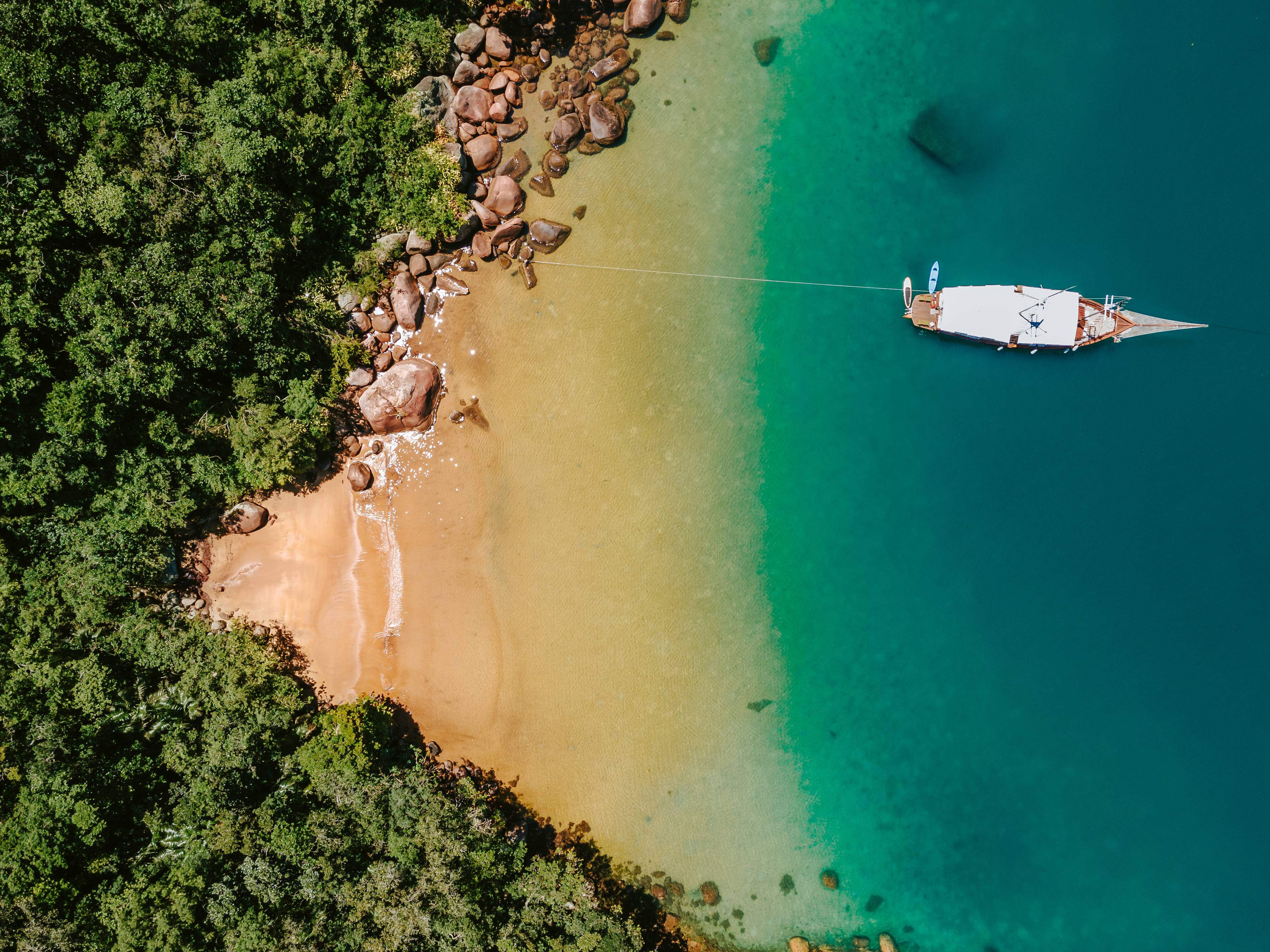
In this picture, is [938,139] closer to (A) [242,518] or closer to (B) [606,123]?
(B) [606,123]

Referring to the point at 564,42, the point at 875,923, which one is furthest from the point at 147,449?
the point at 875,923

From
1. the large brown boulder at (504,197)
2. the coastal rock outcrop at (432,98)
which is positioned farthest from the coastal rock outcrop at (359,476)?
the coastal rock outcrop at (432,98)

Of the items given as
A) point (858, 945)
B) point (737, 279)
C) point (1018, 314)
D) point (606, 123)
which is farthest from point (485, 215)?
point (858, 945)

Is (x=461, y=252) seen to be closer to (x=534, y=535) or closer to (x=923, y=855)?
(x=534, y=535)

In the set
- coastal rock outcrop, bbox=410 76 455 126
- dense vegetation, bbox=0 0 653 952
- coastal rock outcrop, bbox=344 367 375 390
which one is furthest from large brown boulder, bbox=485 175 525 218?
coastal rock outcrop, bbox=344 367 375 390

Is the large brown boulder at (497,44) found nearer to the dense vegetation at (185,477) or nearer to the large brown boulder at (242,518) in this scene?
the dense vegetation at (185,477)

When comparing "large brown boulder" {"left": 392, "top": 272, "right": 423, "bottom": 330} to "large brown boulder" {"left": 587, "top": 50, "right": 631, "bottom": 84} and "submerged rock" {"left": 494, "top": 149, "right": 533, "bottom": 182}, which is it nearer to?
"submerged rock" {"left": 494, "top": 149, "right": 533, "bottom": 182}
